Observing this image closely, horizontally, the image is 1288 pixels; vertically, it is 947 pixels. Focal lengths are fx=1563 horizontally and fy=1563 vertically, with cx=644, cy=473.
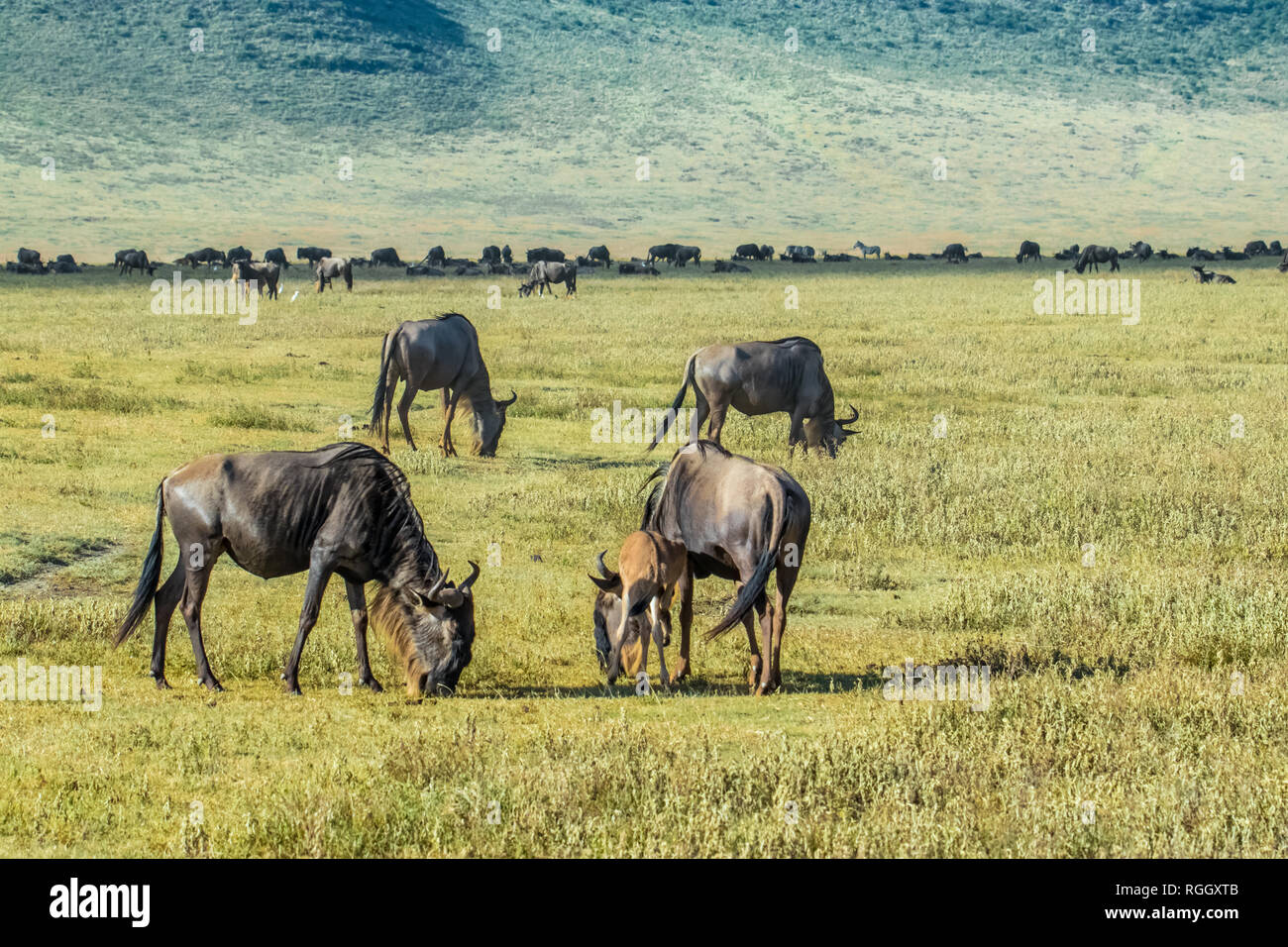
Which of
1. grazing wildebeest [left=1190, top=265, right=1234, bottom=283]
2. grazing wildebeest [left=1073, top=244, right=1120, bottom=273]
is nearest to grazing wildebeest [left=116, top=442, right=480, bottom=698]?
grazing wildebeest [left=1190, top=265, right=1234, bottom=283]

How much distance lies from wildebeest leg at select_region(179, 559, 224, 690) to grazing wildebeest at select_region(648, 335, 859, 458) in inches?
391

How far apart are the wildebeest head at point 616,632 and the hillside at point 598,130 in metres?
83.0

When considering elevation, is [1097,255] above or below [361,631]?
above

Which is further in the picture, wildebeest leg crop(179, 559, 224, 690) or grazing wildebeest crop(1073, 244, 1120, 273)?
grazing wildebeest crop(1073, 244, 1120, 273)

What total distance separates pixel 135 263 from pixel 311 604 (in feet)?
206

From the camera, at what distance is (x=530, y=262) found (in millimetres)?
85062

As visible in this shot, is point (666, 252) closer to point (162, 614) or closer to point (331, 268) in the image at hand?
point (331, 268)

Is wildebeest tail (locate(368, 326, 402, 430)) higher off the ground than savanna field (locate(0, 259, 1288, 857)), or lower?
higher

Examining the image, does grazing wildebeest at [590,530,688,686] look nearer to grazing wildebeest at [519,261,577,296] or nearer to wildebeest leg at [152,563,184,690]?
wildebeest leg at [152,563,184,690]

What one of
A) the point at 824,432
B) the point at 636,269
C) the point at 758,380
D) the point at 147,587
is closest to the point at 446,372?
the point at 758,380

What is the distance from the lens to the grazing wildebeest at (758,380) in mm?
19875

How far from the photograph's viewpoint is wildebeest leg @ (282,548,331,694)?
10.2 m

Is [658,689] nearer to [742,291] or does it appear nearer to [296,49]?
[742,291]
